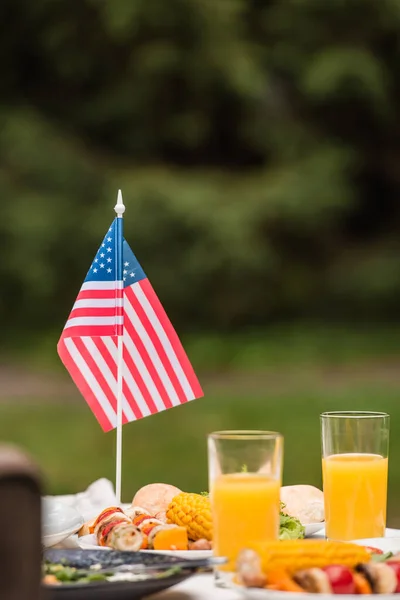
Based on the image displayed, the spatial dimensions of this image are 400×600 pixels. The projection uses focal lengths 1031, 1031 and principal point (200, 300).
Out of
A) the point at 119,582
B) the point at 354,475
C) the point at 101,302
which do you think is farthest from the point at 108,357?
the point at 119,582

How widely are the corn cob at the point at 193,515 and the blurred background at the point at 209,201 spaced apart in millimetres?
5249

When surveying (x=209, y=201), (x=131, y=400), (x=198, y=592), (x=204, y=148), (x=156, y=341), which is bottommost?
(x=198, y=592)

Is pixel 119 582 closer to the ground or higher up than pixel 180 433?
closer to the ground

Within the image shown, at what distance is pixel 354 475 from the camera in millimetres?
1480

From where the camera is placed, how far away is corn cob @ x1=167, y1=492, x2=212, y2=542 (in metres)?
1.41

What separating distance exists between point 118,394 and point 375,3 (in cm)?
770

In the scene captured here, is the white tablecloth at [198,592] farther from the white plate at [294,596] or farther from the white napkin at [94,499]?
the white napkin at [94,499]

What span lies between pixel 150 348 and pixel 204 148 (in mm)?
8360

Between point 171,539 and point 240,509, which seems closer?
point 240,509

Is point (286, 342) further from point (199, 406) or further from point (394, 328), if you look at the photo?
point (199, 406)

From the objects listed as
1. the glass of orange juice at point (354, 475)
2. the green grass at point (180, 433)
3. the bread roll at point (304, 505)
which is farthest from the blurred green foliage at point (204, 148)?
the glass of orange juice at point (354, 475)

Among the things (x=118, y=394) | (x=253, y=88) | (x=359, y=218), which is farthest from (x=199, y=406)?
(x=118, y=394)

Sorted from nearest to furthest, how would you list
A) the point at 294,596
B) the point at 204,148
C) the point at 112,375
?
1. the point at 294,596
2. the point at 112,375
3. the point at 204,148

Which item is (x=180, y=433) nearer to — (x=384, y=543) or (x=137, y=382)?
(x=137, y=382)
